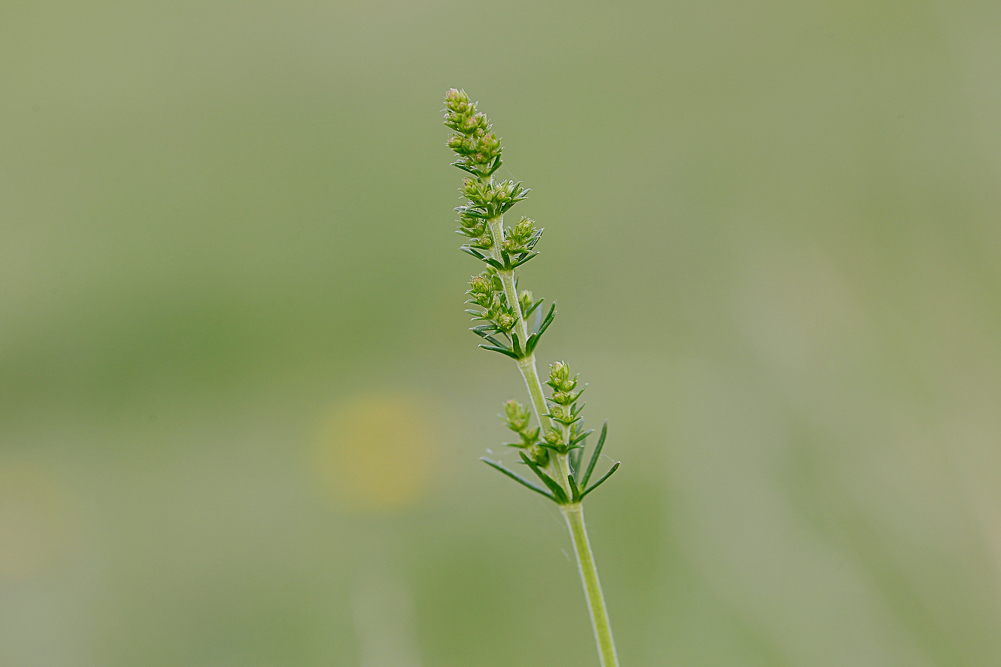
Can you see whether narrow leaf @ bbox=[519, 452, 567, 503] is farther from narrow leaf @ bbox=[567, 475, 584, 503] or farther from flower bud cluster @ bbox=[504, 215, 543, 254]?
flower bud cluster @ bbox=[504, 215, 543, 254]

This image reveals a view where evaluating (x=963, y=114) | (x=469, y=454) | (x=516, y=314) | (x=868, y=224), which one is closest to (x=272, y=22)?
(x=469, y=454)

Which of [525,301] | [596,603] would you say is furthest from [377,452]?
[596,603]

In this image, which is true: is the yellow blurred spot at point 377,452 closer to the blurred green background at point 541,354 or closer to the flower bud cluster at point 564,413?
the blurred green background at point 541,354

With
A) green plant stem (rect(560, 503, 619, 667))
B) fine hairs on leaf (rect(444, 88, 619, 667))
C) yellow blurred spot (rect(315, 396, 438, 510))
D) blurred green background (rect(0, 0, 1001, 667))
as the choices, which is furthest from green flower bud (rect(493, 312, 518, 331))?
yellow blurred spot (rect(315, 396, 438, 510))

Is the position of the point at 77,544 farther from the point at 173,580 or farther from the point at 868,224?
the point at 868,224

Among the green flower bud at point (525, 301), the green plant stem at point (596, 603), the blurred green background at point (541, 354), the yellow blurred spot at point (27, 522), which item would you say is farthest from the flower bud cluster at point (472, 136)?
the yellow blurred spot at point (27, 522)

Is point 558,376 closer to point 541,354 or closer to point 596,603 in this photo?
point 596,603
